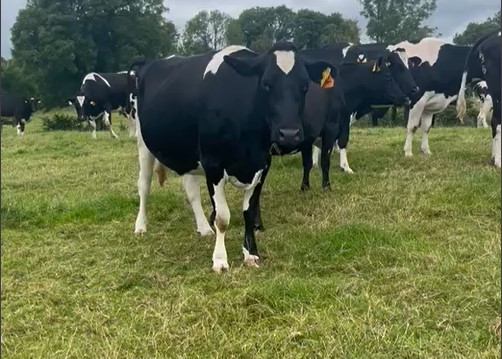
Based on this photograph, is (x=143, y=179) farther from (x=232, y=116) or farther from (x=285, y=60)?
(x=285, y=60)

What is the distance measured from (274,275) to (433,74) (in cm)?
682

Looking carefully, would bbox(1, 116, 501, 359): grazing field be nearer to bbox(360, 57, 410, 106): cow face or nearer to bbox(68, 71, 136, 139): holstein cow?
bbox(360, 57, 410, 106): cow face

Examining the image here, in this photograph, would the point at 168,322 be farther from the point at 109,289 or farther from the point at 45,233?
the point at 45,233

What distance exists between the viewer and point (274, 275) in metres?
4.29

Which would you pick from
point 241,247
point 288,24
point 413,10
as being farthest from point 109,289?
point 413,10

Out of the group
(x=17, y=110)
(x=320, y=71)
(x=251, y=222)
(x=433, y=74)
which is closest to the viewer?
(x=251, y=222)

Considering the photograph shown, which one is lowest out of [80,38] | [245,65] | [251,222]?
[251,222]

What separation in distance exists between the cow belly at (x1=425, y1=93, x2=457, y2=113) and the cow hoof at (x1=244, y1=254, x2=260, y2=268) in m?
6.54

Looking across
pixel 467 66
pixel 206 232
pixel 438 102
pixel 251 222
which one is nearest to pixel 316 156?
pixel 438 102

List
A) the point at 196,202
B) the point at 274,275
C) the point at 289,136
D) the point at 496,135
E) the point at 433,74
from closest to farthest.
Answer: the point at 289,136, the point at 274,275, the point at 196,202, the point at 496,135, the point at 433,74

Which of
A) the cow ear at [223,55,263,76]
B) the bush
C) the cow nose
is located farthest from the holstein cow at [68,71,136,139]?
the cow nose

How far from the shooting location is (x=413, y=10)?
15.7m

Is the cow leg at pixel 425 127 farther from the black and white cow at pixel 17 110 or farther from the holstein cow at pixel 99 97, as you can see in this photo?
the black and white cow at pixel 17 110

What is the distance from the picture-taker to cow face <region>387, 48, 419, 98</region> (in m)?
9.38
